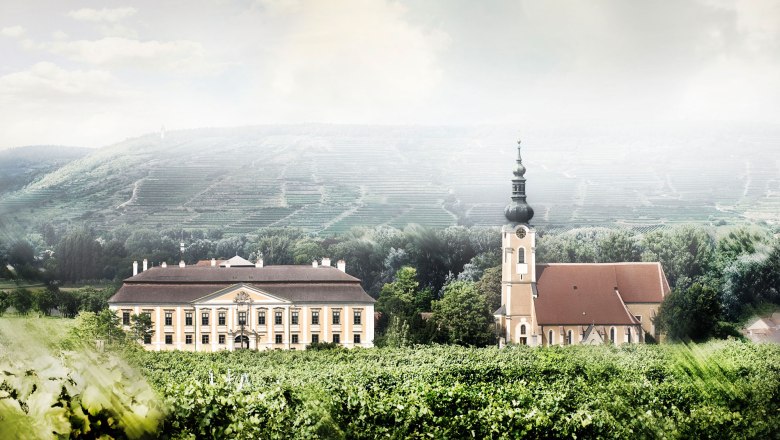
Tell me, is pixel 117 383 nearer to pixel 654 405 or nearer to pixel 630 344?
pixel 654 405

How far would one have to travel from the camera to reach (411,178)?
18000 millimetres

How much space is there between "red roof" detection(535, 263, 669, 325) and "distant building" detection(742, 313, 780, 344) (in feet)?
Answer: 5.40

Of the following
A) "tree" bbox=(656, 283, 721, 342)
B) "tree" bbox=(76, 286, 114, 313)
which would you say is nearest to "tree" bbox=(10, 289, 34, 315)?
"tree" bbox=(76, 286, 114, 313)

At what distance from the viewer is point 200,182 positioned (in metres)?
16.2

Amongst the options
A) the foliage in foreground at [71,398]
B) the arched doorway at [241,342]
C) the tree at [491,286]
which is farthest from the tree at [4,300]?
the foliage in foreground at [71,398]

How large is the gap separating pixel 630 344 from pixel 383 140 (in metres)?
6.27

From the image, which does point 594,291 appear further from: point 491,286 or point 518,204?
point 518,204

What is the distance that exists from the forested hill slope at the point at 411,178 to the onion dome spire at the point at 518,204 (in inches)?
19.5

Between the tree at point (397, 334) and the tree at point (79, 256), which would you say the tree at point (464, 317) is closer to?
the tree at point (397, 334)

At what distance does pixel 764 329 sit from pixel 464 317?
518 cm

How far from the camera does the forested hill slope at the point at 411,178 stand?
15414 millimetres

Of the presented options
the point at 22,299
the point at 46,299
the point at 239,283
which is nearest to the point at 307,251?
the point at 239,283

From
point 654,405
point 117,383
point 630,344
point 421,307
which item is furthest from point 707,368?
point 117,383

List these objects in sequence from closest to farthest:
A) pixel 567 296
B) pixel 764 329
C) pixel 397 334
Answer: pixel 397 334 < pixel 764 329 < pixel 567 296
